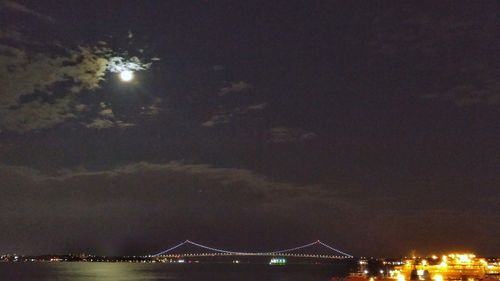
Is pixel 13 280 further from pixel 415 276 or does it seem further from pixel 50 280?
pixel 415 276

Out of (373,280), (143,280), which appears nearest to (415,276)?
(373,280)

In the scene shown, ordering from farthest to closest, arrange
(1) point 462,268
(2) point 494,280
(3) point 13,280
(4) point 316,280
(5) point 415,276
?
(3) point 13,280
(4) point 316,280
(1) point 462,268
(5) point 415,276
(2) point 494,280

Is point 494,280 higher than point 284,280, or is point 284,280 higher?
point 284,280

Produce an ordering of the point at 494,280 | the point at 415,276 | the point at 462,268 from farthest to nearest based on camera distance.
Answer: the point at 462,268 < the point at 415,276 < the point at 494,280

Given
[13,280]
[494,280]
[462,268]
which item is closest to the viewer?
[494,280]

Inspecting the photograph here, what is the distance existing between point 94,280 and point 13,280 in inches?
721

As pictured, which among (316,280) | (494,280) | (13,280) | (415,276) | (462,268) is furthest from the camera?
(13,280)

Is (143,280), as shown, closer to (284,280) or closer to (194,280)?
(194,280)

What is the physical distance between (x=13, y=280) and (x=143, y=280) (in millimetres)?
28012

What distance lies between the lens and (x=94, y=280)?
122750mm

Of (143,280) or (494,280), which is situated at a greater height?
(143,280)

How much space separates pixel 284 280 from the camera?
122 m

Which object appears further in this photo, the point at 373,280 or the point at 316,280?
the point at 316,280

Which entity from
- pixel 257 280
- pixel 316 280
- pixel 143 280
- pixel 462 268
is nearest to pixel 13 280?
pixel 143 280
